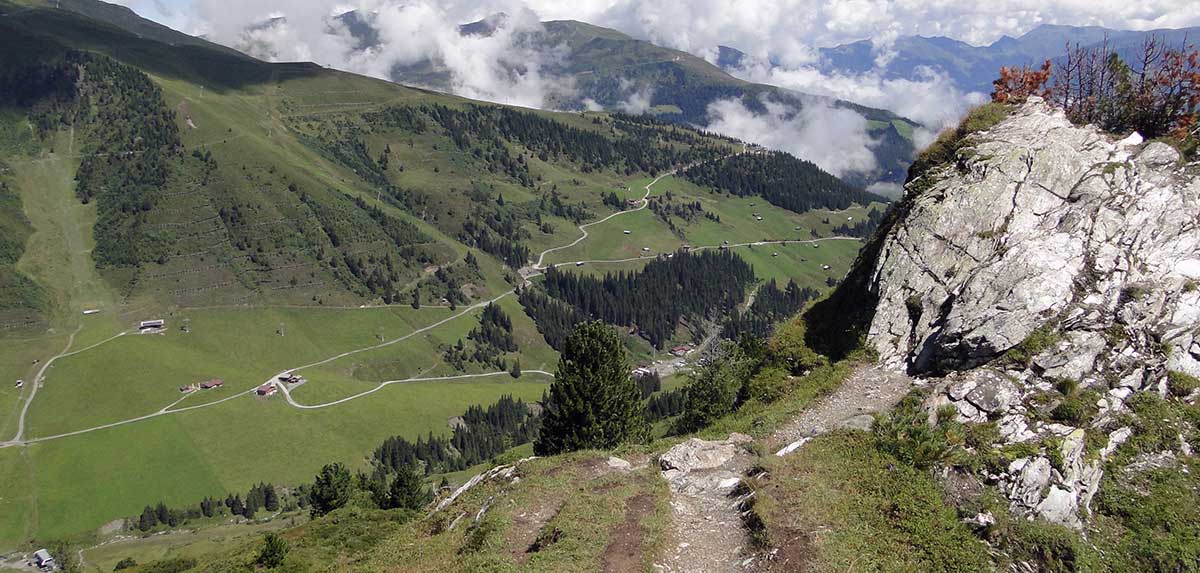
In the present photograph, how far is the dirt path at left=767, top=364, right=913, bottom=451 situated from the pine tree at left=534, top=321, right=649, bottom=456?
64.1 feet

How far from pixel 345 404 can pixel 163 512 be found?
48.8m

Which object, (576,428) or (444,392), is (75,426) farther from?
(576,428)

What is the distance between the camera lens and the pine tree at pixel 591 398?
55250 mm

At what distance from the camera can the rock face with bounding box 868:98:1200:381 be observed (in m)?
33.9

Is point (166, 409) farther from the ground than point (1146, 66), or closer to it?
closer to it

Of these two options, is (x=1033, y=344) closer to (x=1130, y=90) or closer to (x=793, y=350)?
(x=793, y=350)

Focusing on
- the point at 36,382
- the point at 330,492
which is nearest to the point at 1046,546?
the point at 330,492

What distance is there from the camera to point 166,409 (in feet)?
531

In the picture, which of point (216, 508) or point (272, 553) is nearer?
point (272, 553)

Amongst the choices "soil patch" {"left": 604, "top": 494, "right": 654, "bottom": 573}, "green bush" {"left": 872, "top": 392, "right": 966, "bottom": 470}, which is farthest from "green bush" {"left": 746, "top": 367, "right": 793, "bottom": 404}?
"soil patch" {"left": 604, "top": 494, "right": 654, "bottom": 573}

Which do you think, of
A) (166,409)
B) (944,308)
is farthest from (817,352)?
(166,409)

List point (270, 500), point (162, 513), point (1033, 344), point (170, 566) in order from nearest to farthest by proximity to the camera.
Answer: point (1033, 344), point (170, 566), point (162, 513), point (270, 500)

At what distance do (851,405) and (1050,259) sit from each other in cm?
1402

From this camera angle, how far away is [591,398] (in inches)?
2189
